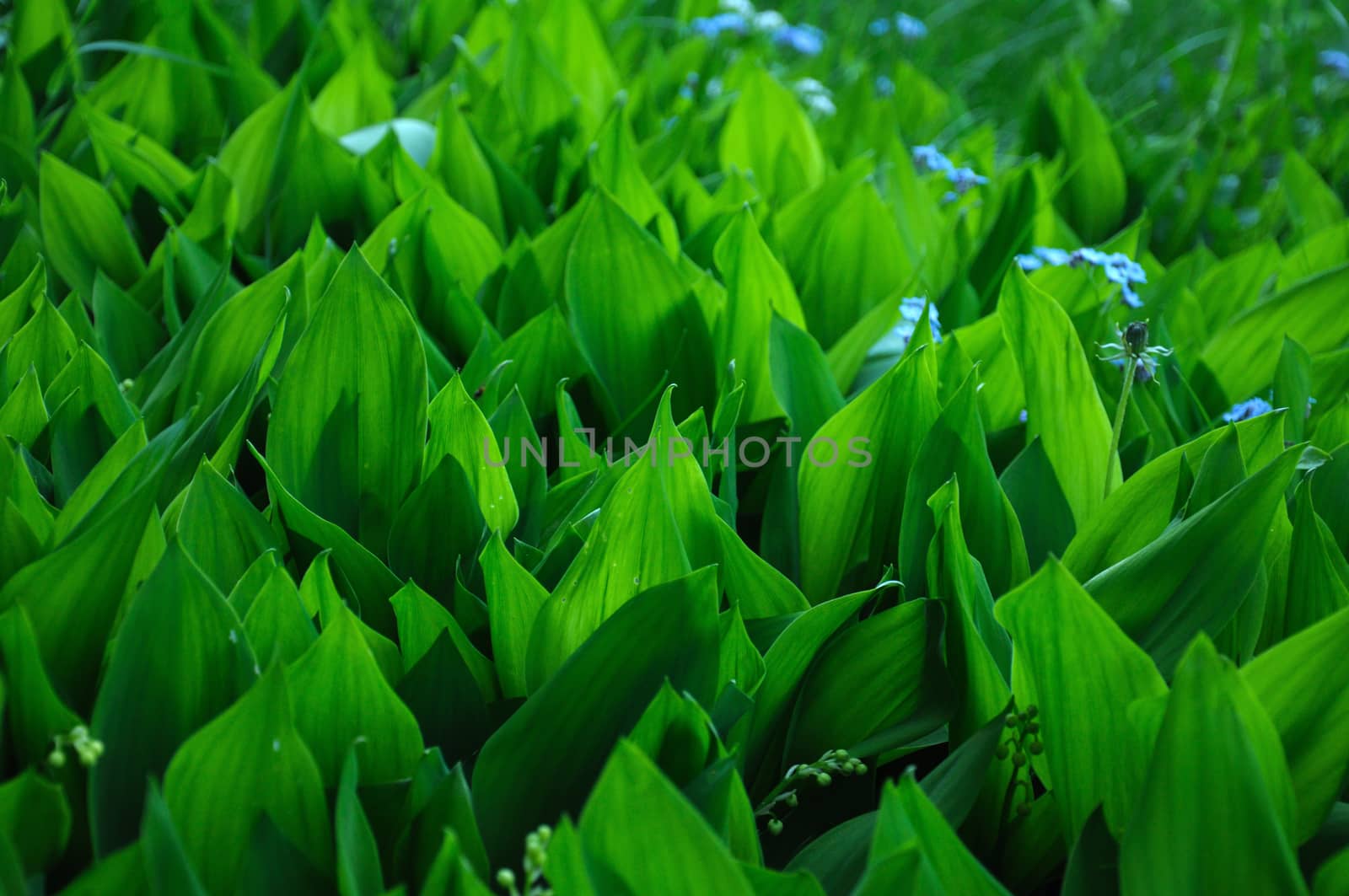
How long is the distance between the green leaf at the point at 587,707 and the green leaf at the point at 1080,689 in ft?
Result: 0.81

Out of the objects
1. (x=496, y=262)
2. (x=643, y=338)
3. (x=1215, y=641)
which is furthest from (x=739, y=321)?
(x=1215, y=641)

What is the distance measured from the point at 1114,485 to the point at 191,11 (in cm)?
186

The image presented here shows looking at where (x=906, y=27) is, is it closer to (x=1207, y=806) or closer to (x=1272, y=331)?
(x=1272, y=331)

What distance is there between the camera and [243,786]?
0.86 m

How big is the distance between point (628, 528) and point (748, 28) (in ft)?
7.83

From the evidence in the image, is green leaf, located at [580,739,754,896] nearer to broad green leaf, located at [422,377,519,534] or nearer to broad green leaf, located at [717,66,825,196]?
broad green leaf, located at [422,377,519,534]

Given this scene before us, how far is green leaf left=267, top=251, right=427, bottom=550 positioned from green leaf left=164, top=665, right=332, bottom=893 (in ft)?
1.27

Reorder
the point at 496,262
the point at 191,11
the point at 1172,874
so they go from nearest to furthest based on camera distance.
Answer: the point at 1172,874 → the point at 496,262 → the point at 191,11

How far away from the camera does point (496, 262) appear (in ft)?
5.76

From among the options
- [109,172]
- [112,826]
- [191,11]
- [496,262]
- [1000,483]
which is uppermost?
[191,11]

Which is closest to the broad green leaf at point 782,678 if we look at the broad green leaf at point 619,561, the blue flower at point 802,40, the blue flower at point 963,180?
the broad green leaf at point 619,561

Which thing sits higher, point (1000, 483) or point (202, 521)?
point (202, 521)

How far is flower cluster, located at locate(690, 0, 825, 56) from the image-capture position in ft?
9.81

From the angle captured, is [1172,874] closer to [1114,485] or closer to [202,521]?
[1114,485]
